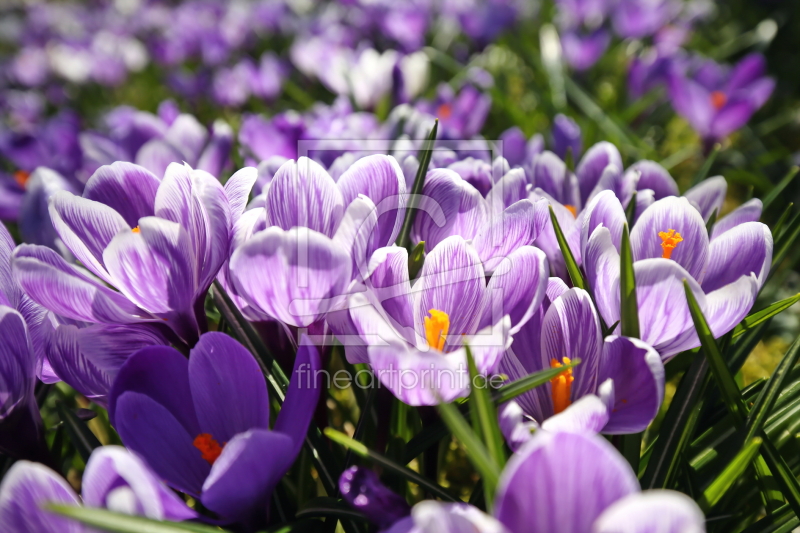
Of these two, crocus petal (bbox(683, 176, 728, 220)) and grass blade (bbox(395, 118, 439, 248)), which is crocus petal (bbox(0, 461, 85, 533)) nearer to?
grass blade (bbox(395, 118, 439, 248))

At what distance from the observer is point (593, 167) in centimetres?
107

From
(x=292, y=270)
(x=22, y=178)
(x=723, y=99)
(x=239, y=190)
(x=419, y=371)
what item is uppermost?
(x=723, y=99)

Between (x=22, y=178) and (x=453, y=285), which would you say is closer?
(x=453, y=285)

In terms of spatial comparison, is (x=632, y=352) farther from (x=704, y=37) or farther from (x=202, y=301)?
(x=704, y=37)

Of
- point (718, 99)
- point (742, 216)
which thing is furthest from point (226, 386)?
point (718, 99)

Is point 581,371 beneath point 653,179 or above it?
beneath

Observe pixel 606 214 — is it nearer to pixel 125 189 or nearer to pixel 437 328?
pixel 437 328

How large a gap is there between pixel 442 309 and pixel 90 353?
39cm

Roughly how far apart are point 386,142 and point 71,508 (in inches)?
40.6

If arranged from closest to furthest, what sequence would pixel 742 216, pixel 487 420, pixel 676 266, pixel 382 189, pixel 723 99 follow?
pixel 487 420, pixel 676 266, pixel 382 189, pixel 742 216, pixel 723 99

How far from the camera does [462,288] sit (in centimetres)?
68

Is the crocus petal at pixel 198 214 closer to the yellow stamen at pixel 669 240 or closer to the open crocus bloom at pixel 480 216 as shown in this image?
the open crocus bloom at pixel 480 216

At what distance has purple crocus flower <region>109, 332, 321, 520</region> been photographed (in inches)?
22.2

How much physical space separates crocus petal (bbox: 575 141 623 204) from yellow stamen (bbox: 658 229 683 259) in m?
0.31
